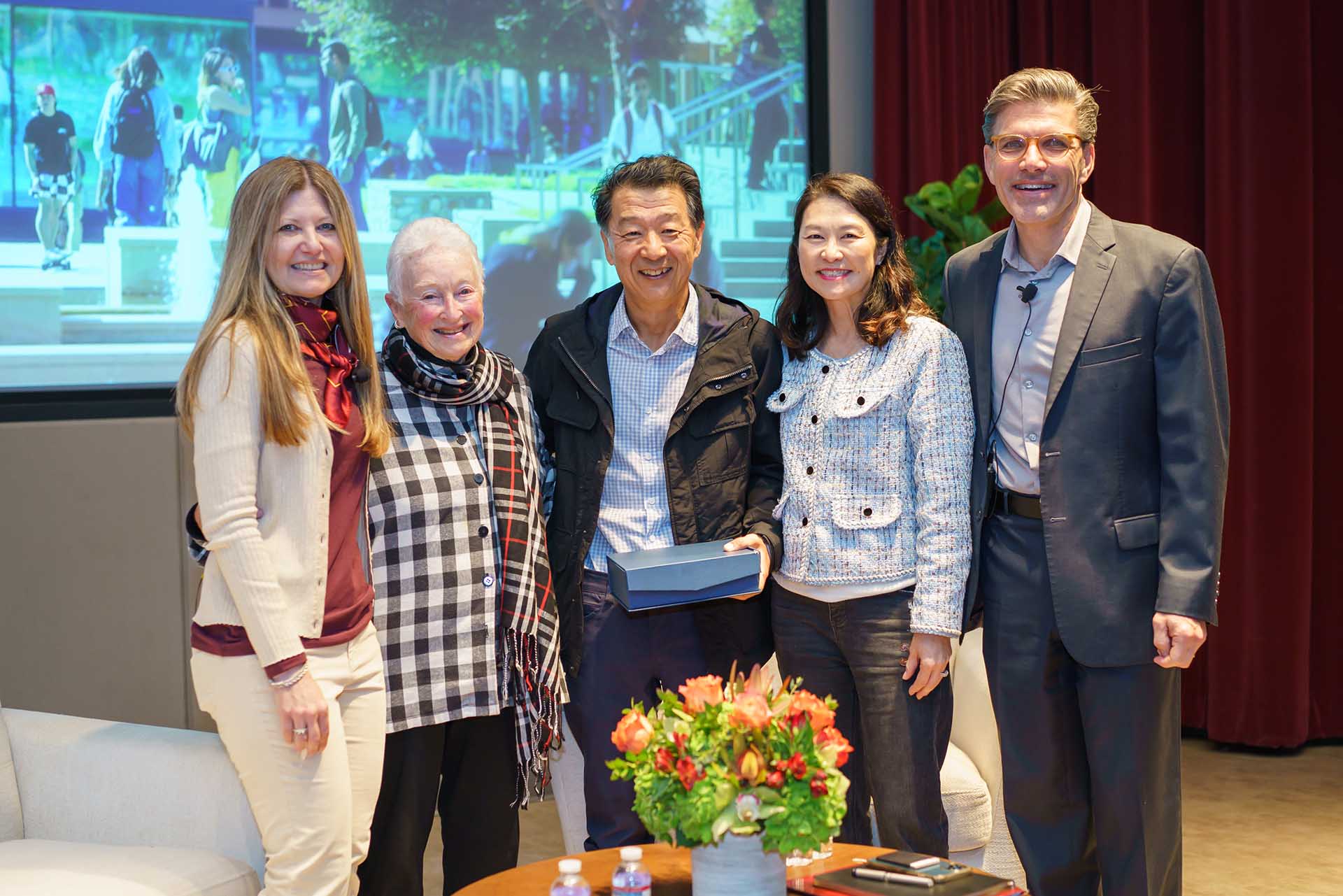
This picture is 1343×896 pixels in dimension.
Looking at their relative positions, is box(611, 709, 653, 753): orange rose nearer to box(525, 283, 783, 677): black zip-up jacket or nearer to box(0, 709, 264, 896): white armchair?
box(525, 283, 783, 677): black zip-up jacket

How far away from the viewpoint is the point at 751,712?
1.60 m

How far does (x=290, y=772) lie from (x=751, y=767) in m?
0.82

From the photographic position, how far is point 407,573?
2188mm

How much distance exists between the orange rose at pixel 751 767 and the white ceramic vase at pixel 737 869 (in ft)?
0.27

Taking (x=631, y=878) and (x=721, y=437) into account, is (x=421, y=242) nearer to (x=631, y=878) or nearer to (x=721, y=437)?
(x=721, y=437)

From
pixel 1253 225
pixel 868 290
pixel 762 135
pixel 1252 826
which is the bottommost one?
pixel 1252 826

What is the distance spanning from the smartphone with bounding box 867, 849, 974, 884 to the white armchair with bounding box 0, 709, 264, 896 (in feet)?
3.73

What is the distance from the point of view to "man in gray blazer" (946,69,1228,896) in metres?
2.11

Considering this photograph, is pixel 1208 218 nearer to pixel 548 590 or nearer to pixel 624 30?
pixel 624 30

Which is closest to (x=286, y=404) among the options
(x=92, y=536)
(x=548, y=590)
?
(x=548, y=590)

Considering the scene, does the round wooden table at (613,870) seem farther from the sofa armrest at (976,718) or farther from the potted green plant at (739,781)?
the sofa armrest at (976,718)

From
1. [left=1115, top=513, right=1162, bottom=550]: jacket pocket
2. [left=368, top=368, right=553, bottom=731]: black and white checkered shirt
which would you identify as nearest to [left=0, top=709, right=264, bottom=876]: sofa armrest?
[left=368, top=368, right=553, bottom=731]: black and white checkered shirt

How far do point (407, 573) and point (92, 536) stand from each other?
1819mm

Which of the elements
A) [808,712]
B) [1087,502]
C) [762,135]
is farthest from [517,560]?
[762,135]
